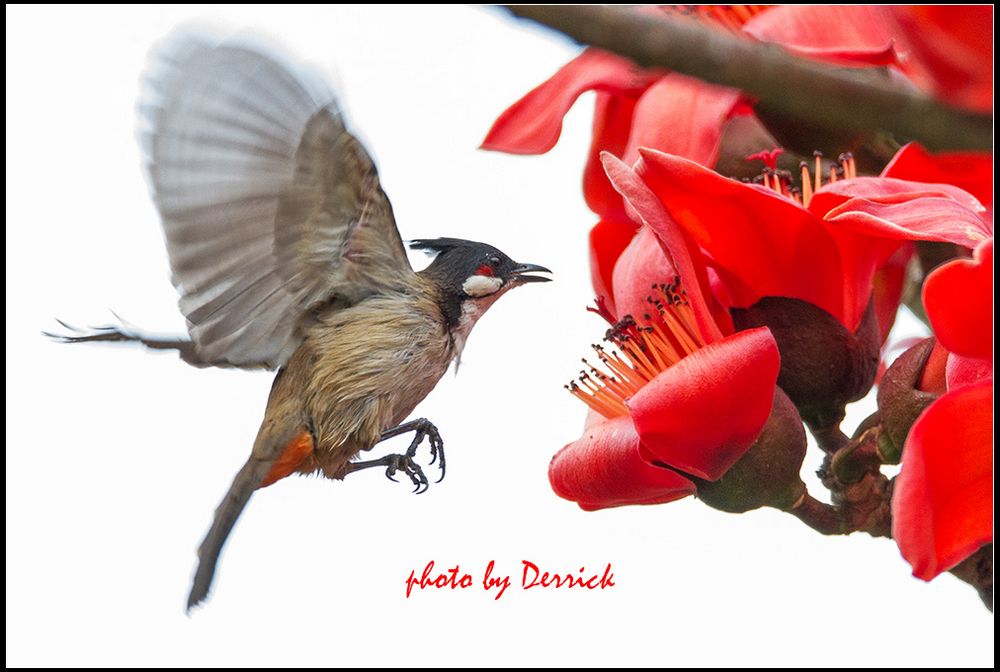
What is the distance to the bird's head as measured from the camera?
5.21 ft

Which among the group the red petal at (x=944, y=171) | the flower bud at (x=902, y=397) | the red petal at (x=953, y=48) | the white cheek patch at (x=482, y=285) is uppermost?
the red petal at (x=953, y=48)

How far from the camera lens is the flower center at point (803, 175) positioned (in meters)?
1.15

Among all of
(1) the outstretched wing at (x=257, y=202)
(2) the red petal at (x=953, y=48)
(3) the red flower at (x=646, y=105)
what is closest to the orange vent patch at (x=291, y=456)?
(1) the outstretched wing at (x=257, y=202)

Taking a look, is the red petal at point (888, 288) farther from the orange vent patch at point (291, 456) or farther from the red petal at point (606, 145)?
the orange vent patch at point (291, 456)

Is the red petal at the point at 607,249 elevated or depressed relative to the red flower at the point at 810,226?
depressed

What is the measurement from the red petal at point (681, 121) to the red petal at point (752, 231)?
13cm

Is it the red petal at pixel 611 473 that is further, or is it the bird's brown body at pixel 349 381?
the bird's brown body at pixel 349 381

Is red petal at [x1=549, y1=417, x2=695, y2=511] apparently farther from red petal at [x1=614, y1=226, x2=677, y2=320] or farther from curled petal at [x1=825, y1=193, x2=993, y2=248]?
curled petal at [x1=825, y1=193, x2=993, y2=248]

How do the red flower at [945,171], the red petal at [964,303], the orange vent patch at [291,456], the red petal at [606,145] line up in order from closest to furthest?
the red petal at [964,303]
the red flower at [945,171]
the red petal at [606,145]
the orange vent patch at [291,456]

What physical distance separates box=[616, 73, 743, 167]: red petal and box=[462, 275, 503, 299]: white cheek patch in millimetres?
438

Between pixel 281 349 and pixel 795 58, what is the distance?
4.09 ft

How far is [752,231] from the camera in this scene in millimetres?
1005

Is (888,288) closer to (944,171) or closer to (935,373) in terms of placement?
(944,171)

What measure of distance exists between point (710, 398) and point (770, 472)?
0.13 m
